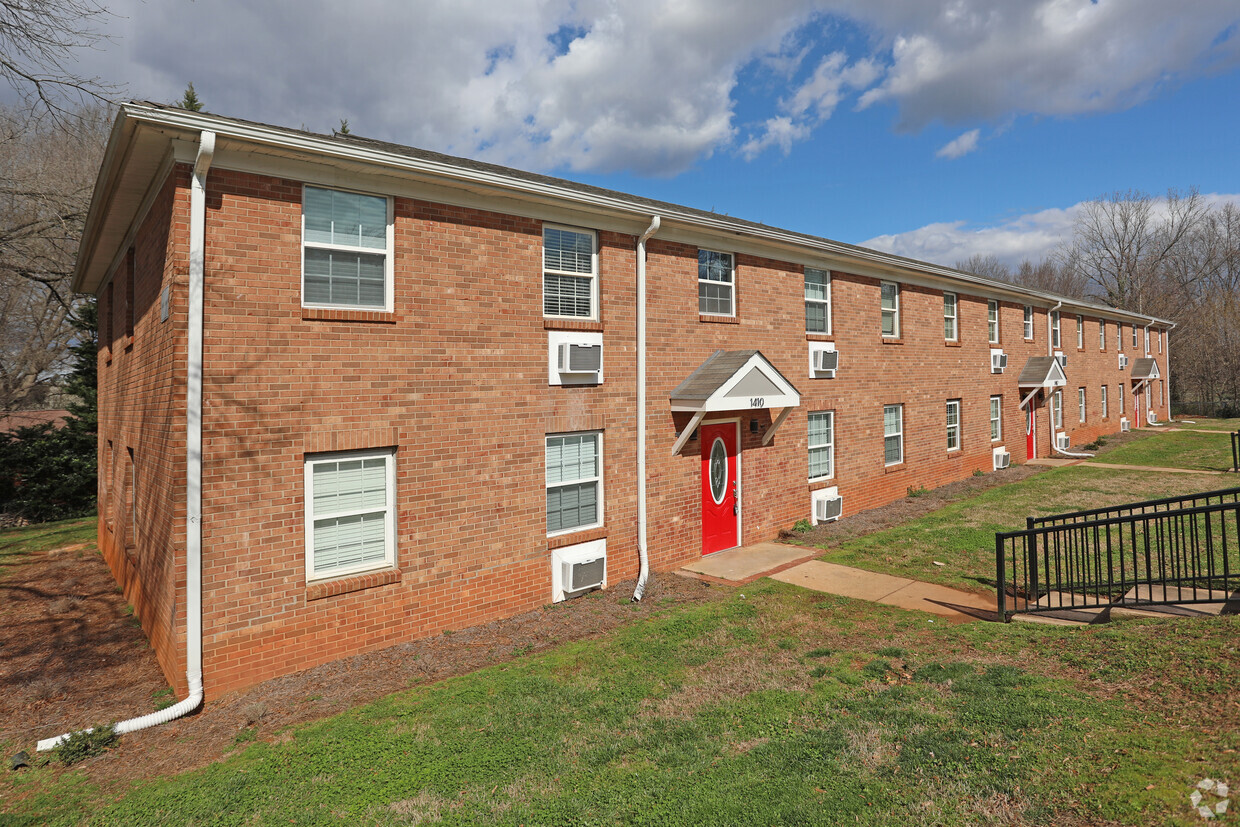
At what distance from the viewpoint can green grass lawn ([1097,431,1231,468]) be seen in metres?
19.9

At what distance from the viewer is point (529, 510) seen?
8250 millimetres

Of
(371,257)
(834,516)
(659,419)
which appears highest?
(371,257)

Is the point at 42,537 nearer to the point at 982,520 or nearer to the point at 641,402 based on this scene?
the point at 641,402

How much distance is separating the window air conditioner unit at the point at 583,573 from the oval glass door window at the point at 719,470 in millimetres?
2891

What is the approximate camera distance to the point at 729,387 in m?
9.70

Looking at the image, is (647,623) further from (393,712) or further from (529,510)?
(393,712)

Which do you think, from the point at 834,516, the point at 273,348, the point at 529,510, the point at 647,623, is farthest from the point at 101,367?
the point at 834,516

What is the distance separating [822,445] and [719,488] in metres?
3.24

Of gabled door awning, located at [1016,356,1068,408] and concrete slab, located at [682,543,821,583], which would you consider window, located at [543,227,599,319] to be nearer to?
concrete slab, located at [682,543,821,583]

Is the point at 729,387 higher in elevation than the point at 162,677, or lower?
higher

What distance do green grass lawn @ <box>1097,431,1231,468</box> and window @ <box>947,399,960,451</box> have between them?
25.2 feet

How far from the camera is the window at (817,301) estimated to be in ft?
42.2

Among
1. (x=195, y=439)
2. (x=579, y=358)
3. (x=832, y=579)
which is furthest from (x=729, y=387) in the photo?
(x=195, y=439)

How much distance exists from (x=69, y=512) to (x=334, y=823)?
2080cm
